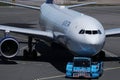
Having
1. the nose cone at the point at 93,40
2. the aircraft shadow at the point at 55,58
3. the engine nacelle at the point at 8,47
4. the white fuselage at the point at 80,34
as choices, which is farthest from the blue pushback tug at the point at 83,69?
the engine nacelle at the point at 8,47

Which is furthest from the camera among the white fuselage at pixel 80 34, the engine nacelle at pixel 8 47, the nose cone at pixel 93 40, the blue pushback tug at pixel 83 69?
the engine nacelle at pixel 8 47

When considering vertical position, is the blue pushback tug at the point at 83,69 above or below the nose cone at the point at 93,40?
below

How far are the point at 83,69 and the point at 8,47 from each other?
5.62 meters

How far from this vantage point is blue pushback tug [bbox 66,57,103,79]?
20.8m

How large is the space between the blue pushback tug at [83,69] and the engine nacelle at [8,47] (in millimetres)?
4398

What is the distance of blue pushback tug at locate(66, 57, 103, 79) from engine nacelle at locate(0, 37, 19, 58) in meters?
4.40

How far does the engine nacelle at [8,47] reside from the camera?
80.3ft

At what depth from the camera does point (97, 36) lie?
21.8 meters

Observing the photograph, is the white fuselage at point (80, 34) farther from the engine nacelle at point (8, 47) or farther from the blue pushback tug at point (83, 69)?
the engine nacelle at point (8, 47)

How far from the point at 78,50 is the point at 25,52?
20.8ft

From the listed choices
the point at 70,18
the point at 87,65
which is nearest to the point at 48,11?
the point at 70,18

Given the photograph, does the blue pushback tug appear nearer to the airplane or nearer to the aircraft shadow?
the airplane

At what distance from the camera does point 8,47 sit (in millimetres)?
24734

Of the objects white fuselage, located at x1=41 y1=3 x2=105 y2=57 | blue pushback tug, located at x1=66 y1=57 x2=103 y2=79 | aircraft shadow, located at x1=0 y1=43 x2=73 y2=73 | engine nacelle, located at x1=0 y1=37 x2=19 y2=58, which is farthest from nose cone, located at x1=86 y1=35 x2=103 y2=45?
engine nacelle, located at x1=0 y1=37 x2=19 y2=58
